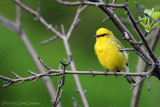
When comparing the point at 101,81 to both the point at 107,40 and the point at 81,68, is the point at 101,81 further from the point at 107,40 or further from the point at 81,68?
the point at 107,40

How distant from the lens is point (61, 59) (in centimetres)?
679

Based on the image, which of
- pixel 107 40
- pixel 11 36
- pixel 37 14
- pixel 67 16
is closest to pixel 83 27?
pixel 67 16

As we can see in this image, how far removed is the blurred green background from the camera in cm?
634

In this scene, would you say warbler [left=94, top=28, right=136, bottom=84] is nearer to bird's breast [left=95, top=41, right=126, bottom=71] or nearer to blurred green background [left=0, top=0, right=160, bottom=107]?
bird's breast [left=95, top=41, right=126, bottom=71]

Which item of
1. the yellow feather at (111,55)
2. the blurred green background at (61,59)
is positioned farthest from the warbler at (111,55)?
the blurred green background at (61,59)

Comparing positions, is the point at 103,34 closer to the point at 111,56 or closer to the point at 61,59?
the point at 111,56

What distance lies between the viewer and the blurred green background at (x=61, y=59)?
6.34m

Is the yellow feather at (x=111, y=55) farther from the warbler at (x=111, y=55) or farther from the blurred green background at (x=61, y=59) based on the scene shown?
the blurred green background at (x=61, y=59)

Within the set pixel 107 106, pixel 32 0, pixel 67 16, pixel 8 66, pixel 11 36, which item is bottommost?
pixel 107 106

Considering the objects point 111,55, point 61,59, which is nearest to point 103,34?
point 111,55

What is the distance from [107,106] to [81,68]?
0.93m

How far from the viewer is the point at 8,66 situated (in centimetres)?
680

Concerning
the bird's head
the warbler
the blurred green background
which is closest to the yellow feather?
the warbler

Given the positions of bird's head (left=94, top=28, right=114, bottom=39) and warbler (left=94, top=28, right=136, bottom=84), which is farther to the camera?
bird's head (left=94, top=28, right=114, bottom=39)
